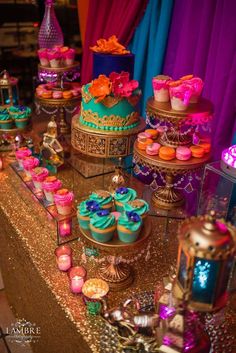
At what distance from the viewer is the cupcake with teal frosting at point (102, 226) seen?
1.02 meters

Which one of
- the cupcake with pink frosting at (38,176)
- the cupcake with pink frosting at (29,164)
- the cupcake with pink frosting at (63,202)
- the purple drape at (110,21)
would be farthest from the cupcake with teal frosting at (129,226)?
the purple drape at (110,21)

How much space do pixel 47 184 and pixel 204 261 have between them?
892 mm

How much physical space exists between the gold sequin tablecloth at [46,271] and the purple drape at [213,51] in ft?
1.60

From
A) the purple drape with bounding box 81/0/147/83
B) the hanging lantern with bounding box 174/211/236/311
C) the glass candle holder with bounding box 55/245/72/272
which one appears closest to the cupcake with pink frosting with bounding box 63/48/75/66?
the purple drape with bounding box 81/0/147/83

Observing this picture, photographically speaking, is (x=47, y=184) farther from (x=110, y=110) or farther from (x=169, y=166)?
(x=169, y=166)

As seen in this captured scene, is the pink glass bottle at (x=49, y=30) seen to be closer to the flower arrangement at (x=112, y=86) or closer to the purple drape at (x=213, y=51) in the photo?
the purple drape at (x=213, y=51)

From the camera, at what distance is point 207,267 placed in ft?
2.59

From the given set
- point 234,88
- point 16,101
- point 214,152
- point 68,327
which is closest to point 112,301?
point 68,327

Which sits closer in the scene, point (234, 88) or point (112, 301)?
point (112, 301)

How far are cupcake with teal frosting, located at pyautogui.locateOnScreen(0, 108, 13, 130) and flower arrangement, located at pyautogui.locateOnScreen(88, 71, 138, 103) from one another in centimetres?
79

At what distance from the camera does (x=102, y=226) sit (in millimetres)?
1018

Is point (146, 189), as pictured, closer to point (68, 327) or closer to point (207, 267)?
point (68, 327)

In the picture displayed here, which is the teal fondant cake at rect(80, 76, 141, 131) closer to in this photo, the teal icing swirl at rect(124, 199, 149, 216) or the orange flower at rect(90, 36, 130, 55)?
the orange flower at rect(90, 36, 130, 55)

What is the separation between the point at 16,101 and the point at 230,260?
69.7 inches
